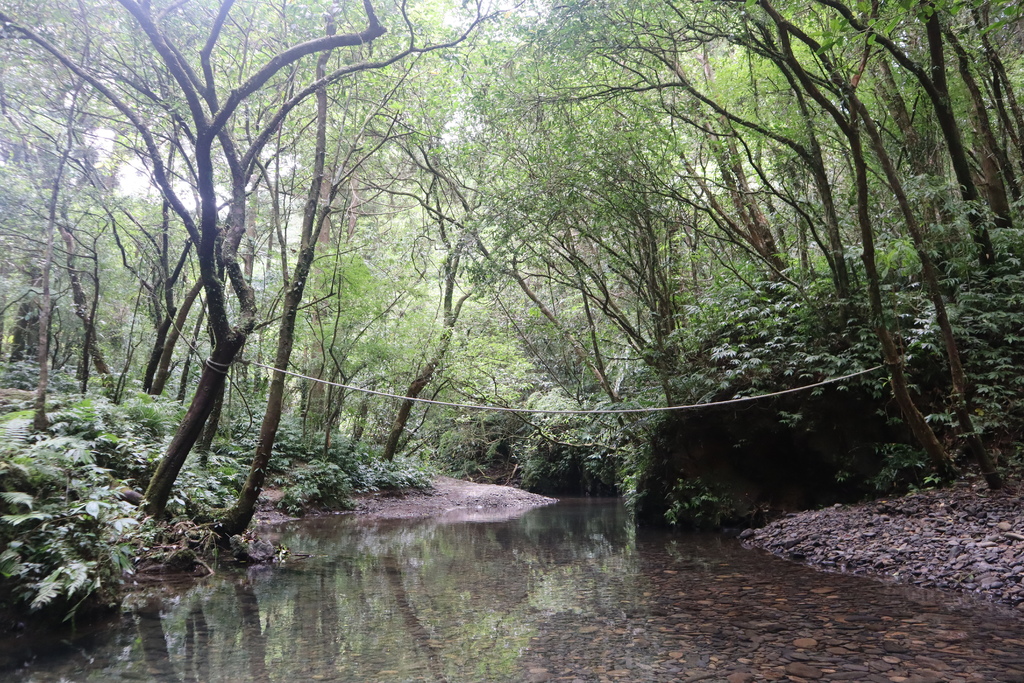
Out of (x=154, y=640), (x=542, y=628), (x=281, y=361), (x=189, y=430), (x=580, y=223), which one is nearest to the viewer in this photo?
(x=154, y=640)

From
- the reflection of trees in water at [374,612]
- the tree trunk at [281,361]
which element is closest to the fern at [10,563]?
the reflection of trees in water at [374,612]

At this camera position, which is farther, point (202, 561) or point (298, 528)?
point (298, 528)

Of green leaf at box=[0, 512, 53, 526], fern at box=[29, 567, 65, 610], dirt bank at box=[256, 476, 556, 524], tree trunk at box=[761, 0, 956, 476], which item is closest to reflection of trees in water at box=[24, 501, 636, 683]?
fern at box=[29, 567, 65, 610]

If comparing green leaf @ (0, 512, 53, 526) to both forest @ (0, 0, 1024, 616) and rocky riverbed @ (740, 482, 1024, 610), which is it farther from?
rocky riverbed @ (740, 482, 1024, 610)

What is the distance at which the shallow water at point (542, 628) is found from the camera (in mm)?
Result: 3414

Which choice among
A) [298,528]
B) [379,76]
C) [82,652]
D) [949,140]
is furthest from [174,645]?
[949,140]

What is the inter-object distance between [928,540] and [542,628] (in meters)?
3.93

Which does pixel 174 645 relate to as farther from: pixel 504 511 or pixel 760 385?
pixel 504 511

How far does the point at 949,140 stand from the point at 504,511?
11.6m

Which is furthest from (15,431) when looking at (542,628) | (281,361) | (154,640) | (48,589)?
(542,628)

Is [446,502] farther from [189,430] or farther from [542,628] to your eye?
[542,628]

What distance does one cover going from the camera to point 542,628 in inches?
173

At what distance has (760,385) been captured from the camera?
350 inches

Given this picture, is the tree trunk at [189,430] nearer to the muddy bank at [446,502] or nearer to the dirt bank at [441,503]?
the dirt bank at [441,503]
